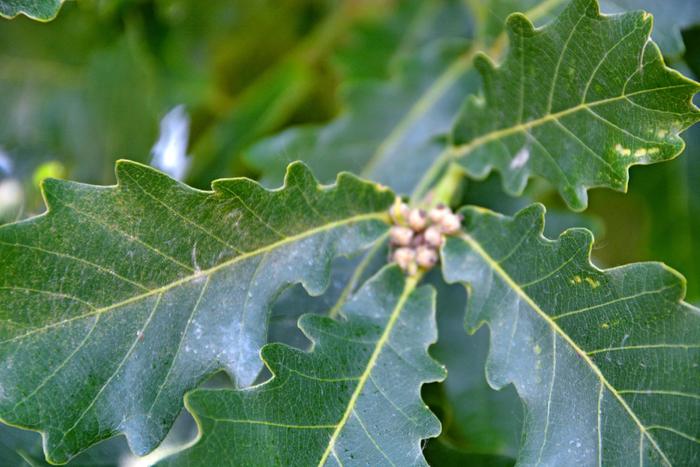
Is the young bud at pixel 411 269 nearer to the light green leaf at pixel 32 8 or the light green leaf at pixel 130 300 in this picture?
the light green leaf at pixel 130 300

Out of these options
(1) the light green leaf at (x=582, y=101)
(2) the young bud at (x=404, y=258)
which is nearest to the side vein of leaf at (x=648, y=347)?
(1) the light green leaf at (x=582, y=101)

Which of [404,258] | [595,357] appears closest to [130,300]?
[404,258]

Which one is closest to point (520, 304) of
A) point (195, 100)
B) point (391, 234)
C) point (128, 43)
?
point (391, 234)

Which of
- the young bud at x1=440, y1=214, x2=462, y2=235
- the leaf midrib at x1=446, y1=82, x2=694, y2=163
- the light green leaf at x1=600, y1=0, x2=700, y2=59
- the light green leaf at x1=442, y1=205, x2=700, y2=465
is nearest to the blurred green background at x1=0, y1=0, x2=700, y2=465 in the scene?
the light green leaf at x1=600, y1=0, x2=700, y2=59

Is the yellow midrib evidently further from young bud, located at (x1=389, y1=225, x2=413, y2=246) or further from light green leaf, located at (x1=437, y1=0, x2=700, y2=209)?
light green leaf, located at (x1=437, y1=0, x2=700, y2=209)

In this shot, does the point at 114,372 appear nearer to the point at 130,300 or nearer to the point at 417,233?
the point at 130,300

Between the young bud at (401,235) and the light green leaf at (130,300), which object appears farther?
the young bud at (401,235)
